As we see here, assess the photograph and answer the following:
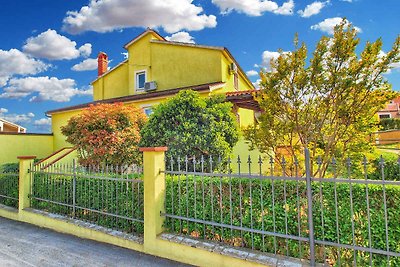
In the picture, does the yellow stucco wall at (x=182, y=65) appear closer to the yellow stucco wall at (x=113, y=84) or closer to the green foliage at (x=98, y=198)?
the yellow stucco wall at (x=113, y=84)

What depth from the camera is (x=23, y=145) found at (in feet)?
53.4

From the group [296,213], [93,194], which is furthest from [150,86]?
[296,213]

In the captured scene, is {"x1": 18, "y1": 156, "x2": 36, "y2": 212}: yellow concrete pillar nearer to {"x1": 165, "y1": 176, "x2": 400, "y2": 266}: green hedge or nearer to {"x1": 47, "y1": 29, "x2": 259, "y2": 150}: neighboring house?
{"x1": 165, "y1": 176, "x2": 400, "y2": 266}: green hedge

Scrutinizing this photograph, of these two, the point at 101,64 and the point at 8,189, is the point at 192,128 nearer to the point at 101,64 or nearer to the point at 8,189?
the point at 8,189

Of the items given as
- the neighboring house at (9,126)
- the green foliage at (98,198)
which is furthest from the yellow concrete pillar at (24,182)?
the neighboring house at (9,126)

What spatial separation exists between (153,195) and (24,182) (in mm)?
4955

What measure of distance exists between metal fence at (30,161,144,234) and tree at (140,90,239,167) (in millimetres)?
1128

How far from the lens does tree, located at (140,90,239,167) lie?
6410mm

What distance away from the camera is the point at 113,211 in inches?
222

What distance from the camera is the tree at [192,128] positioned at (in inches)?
252

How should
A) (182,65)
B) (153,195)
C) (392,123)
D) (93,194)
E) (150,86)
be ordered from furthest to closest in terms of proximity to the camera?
(392,123)
(150,86)
(182,65)
(93,194)
(153,195)

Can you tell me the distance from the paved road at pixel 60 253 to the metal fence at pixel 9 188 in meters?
2.09

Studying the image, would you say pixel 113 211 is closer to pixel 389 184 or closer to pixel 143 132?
pixel 143 132

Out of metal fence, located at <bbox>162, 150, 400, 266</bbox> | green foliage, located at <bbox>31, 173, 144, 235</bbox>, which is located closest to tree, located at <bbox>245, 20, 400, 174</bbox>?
metal fence, located at <bbox>162, 150, 400, 266</bbox>
